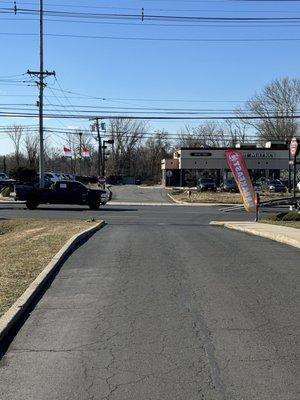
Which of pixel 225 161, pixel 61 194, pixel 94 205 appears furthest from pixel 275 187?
pixel 61 194

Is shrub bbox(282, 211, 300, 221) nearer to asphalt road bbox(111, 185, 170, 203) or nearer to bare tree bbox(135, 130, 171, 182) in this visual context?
asphalt road bbox(111, 185, 170, 203)

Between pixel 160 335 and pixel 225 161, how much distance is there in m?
77.1

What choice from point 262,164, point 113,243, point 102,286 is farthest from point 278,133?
point 102,286

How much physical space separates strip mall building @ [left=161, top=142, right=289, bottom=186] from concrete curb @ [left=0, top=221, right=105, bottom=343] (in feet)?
229

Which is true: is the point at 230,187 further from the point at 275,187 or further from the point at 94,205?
the point at 94,205

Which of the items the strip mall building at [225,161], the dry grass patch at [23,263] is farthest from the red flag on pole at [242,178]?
the strip mall building at [225,161]

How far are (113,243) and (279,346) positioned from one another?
959 cm

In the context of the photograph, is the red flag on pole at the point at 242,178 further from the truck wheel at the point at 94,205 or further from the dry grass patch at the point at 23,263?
the dry grass patch at the point at 23,263

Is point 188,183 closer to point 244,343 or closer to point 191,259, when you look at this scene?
point 191,259

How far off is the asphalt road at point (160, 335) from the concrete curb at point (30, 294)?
0.52ft

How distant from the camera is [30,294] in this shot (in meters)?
7.70

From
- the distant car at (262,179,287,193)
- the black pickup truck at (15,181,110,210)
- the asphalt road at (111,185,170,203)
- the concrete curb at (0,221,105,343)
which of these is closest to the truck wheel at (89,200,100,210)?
the black pickup truck at (15,181,110,210)

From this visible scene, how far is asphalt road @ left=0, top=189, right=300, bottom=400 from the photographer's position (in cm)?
459

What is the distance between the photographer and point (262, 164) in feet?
274
